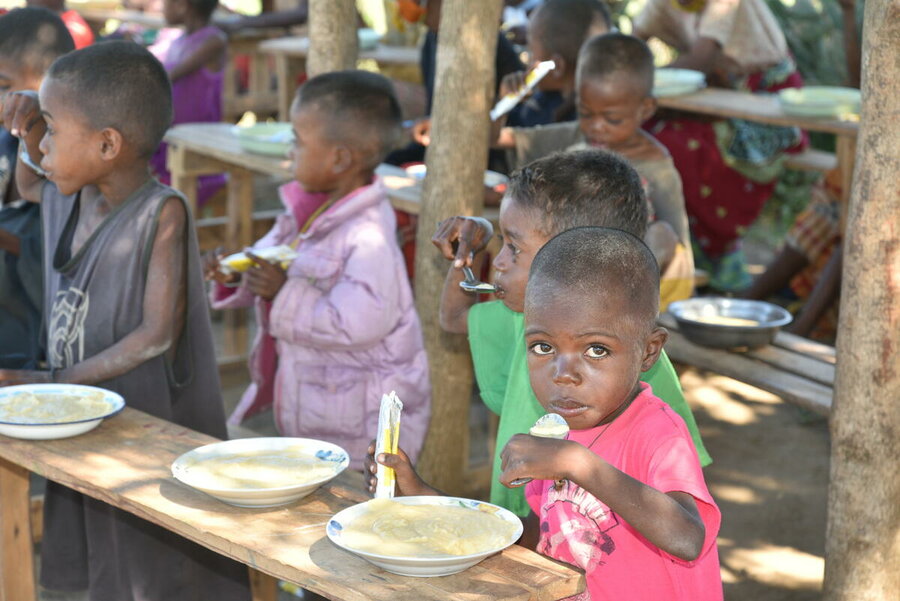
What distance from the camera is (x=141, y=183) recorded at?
303cm

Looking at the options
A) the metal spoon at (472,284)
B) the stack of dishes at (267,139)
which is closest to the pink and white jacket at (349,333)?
the metal spoon at (472,284)

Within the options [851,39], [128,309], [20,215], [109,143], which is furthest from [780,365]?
[851,39]

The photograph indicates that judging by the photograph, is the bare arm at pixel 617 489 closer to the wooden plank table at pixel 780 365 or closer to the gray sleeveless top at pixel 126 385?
the gray sleeveless top at pixel 126 385

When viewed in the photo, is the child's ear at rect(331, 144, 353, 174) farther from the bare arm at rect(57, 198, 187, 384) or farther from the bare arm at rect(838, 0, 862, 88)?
the bare arm at rect(838, 0, 862, 88)

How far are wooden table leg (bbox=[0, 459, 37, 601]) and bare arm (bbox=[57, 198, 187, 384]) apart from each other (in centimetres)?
25

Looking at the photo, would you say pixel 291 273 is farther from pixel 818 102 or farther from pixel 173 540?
pixel 818 102

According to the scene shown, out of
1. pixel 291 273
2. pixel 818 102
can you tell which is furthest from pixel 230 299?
pixel 818 102

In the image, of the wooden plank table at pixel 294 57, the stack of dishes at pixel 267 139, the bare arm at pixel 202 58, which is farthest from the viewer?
the wooden plank table at pixel 294 57

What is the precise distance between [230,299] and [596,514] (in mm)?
2017

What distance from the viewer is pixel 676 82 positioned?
580 cm

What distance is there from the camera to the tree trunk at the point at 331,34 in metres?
4.29

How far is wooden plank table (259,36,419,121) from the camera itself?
727cm

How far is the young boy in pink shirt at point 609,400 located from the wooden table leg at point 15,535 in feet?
3.86

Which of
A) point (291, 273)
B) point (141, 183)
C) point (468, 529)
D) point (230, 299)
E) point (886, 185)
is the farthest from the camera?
point (230, 299)
